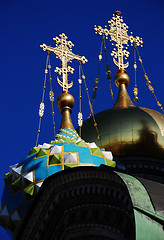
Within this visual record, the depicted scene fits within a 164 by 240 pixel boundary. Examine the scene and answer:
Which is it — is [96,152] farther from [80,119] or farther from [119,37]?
[119,37]

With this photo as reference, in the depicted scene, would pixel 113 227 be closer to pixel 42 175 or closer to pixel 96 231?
pixel 96 231

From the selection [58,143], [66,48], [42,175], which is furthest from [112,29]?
[42,175]

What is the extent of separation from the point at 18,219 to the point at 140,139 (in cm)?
415

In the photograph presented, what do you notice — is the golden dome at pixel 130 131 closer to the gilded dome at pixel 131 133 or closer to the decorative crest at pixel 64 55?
the gilded dome at pixel 131 133

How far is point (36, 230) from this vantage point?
8930mm

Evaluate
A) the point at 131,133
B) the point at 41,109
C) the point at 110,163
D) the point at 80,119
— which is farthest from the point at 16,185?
the point at 131,133

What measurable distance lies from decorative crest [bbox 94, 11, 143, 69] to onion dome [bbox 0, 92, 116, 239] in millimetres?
4618

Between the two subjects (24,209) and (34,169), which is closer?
(24,209)

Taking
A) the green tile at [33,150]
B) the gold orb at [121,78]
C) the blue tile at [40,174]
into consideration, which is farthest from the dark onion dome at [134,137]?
the blue tile at [40,174]

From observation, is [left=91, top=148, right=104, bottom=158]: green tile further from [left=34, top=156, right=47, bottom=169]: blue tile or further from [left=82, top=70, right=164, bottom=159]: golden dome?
[left=82, top=70, right=164, bottom=159]: golden dome

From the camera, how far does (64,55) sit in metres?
13.1

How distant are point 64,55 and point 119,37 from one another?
2192 millimetres

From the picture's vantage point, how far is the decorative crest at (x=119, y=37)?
14.6m

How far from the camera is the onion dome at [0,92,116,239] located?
31.6 ft
